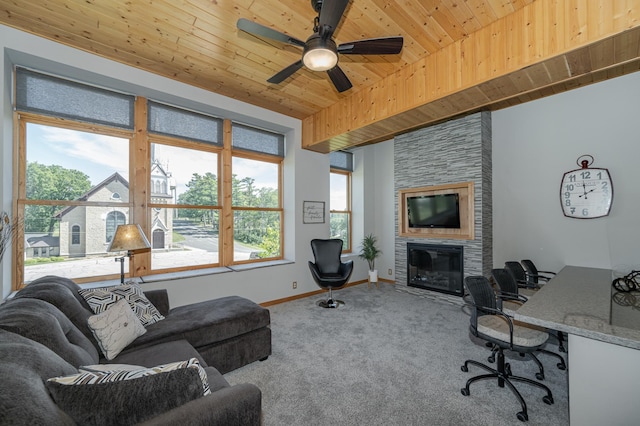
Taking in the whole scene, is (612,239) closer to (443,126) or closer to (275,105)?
(443,126)

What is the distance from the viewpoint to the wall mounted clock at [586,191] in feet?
11.6

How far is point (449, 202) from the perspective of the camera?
179 inches

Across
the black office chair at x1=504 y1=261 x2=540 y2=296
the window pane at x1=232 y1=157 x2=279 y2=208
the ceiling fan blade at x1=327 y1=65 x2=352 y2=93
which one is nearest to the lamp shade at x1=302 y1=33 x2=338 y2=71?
the ceiling fan blade at x1=327 y1=65 x2=352 y2=93

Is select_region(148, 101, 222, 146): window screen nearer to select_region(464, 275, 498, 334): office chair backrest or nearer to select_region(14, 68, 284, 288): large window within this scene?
select_region(14, 68, 284, 288): large window

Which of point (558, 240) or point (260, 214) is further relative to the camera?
point (260, 214)

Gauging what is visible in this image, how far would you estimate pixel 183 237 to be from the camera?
12.7 ft

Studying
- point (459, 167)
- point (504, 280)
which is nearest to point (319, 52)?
point (504, 280)

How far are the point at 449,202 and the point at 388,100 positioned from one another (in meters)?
2.22

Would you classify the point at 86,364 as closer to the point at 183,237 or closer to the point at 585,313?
the point at 183,237

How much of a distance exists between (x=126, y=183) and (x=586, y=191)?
20.5 ft

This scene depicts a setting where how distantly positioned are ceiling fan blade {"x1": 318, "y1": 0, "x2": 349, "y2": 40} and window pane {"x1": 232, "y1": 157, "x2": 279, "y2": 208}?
292cm

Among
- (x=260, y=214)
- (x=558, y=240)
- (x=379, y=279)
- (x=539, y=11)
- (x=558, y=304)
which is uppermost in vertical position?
(x=539, y=11)

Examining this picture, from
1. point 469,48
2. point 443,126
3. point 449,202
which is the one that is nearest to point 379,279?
point 449,202

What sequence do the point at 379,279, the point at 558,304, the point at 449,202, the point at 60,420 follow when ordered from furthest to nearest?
1. the point at 379,279
2. the point at 449,202
3. the point at 558,304
4. the point at 60,420
